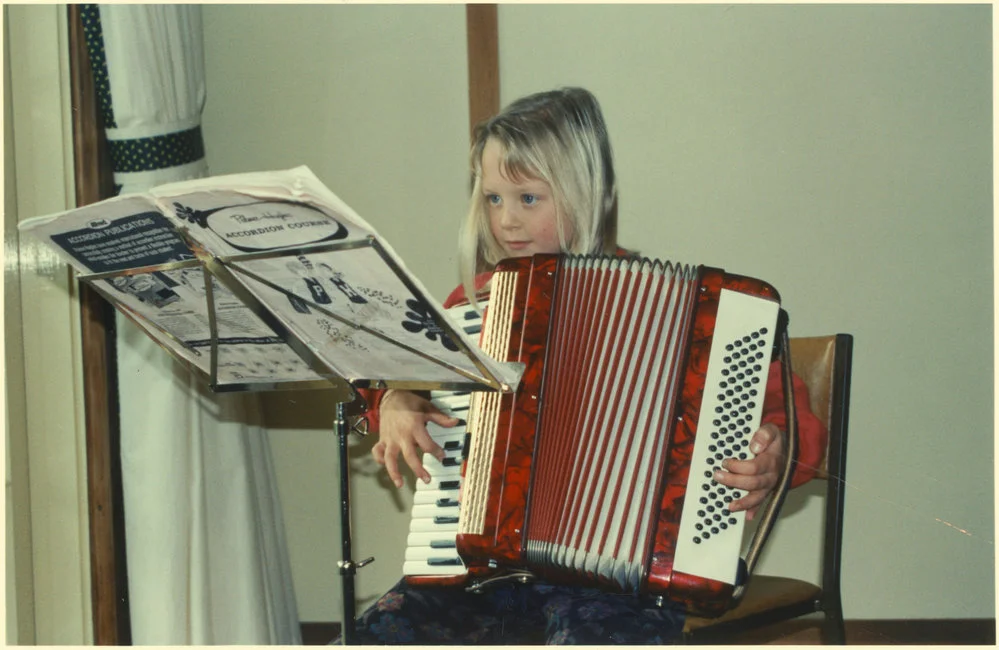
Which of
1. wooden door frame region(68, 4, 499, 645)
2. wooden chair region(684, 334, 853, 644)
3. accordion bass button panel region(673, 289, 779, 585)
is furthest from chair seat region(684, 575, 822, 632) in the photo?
wooden door frame region(68, 4, 499, 645)

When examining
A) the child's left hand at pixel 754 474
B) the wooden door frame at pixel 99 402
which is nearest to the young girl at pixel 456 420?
the child's left hand at pixel 754 474

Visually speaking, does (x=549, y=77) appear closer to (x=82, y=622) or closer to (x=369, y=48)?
(x=369, y=48)

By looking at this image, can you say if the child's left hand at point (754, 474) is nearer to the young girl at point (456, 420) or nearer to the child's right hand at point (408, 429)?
A: the young girl at point (456, 420)

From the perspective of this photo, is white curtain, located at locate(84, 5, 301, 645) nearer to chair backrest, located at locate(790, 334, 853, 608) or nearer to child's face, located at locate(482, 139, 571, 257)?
child's face, located at locate(482, 139, 571, 257)

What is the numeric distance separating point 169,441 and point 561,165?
3.10 feet

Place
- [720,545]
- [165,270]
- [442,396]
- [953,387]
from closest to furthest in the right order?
[165,270], [720,545], [442,396], [953,387]

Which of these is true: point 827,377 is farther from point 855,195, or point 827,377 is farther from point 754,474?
point 855,195

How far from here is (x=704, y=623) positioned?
1649 mm

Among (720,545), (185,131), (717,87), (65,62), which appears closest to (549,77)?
(717,87)

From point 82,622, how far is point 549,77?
1513 mm

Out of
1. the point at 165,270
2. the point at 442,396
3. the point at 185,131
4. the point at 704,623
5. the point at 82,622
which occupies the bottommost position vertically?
the point at 82,622

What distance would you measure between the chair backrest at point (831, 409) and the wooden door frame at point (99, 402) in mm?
1344

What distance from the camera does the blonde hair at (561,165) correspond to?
6.06 ft

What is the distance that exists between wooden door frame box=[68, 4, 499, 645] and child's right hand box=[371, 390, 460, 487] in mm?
773
